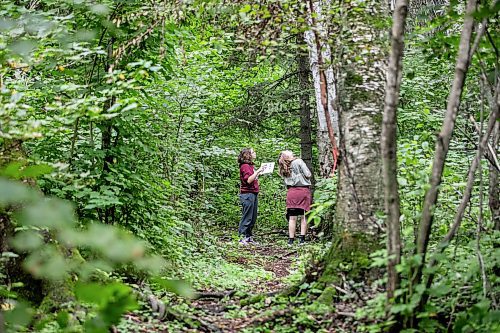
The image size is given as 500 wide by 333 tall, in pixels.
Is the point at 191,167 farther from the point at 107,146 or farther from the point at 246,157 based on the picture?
the point at 246,157

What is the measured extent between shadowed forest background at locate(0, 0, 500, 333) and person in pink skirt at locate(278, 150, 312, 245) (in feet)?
8.47

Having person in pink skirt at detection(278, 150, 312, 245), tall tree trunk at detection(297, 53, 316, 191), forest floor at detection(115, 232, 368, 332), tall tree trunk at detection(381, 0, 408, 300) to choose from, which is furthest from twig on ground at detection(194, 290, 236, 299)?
tall tree trunk at detection(297, 53, 316, 191)

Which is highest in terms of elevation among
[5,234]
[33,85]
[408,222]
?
[33,85]

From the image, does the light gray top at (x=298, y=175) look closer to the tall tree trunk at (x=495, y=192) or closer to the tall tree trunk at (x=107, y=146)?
the tall tree trunk at (x=107, y=146)

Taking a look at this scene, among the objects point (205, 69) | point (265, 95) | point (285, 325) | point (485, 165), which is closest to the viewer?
point (285, 325)

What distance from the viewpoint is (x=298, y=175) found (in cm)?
1064

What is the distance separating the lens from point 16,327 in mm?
3338

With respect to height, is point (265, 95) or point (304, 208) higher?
point (265, 95)

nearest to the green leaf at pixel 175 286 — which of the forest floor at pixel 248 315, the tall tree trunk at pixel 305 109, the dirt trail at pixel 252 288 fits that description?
the forest floor at pixel 248 315

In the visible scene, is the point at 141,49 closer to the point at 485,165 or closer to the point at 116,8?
the point at 116,8

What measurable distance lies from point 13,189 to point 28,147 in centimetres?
472

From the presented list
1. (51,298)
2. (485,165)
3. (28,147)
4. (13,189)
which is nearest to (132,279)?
(51,298)

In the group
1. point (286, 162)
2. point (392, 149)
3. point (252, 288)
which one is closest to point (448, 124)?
point (392, 149)

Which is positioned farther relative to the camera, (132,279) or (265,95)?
(265,95)
